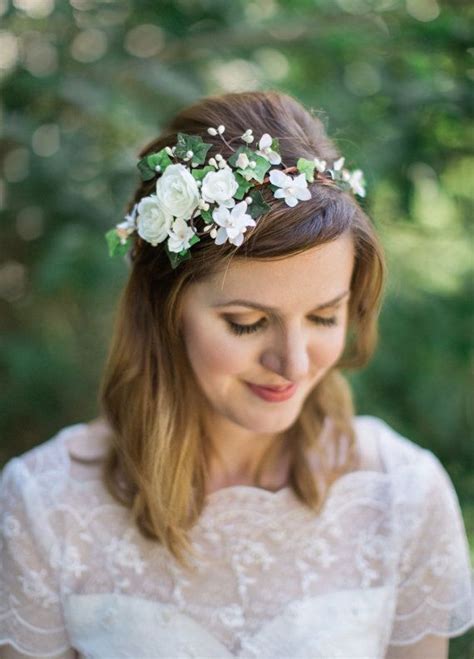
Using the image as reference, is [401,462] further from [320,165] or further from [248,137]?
[248,137]

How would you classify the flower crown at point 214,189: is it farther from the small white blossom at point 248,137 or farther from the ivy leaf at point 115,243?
the ivy leaf at point 115,243

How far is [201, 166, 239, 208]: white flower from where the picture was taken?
1.70 m

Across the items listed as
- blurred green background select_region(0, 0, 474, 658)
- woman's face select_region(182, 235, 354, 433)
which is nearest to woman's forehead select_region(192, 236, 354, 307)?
woman's face select_region(182, 235, 354, 433)

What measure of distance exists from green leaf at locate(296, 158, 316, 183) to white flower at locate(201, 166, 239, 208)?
0.47ft

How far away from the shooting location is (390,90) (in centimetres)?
255

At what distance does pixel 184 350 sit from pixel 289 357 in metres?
0.29

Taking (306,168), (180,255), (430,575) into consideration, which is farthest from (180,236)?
(430,575)

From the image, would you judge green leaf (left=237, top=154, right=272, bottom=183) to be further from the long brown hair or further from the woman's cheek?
the woman's cheek

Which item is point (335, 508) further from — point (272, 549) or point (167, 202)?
point (167, 202)

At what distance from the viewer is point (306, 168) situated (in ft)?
5.72

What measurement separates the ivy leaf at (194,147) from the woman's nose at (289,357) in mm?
410

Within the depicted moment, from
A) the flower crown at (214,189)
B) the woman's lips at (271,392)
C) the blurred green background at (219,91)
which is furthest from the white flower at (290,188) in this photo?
the blurred green background at (219,91)

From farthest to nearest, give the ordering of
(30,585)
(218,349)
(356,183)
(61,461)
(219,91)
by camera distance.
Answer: (219,91)
(61,461)
(30,585)
(356,183)
(218,349)

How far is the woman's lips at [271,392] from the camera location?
1.84 metres
